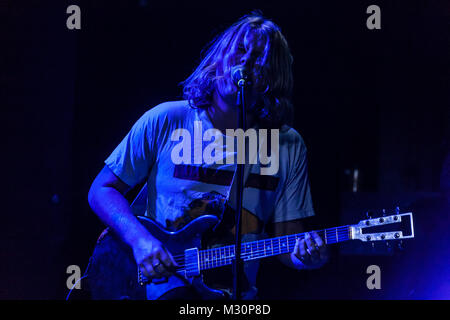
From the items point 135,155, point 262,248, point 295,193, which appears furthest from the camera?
point 295,193

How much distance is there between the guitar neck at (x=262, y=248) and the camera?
1935 millimetres

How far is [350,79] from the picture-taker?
2.41 metres

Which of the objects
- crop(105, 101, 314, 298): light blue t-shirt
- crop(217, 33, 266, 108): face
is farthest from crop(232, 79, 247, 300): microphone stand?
crop(217, 33, 266, 108): face

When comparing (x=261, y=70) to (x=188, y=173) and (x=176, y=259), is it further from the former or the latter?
(x=176, y=259)

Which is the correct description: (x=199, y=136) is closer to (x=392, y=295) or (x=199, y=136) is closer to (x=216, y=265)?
(x=216, y=265)

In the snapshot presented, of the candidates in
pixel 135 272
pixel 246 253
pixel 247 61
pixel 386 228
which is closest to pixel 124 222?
pixel 135 272

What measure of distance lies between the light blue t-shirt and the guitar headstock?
1.12ft

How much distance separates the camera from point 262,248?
1.98 meters

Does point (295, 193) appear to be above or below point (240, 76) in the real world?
below

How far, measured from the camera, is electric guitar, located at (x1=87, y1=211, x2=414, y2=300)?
1.93 m

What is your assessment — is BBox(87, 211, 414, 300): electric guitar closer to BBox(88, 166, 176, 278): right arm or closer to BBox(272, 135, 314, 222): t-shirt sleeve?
BBox(88, 166, 176, 278): right arm

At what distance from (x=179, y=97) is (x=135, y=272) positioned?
36.8 inches

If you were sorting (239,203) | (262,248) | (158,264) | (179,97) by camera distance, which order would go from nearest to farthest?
(239,203) < (158,264) < (262,248) < (179,97)
